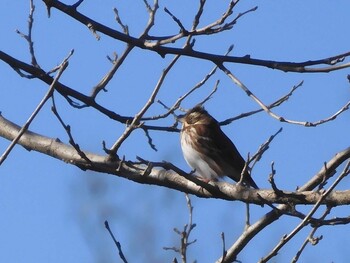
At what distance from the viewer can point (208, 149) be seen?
8.84 metres

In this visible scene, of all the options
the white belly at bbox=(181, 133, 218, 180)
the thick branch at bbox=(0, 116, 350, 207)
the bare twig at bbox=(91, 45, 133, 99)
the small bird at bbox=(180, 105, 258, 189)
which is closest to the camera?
the thick branch at bbox=(0, 116, 350, 207)

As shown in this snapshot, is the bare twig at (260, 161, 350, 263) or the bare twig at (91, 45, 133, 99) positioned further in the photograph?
the bare twig at (91, 45, 133, 99)

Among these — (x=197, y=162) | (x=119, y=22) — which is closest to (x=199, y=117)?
(x=197, y=162)

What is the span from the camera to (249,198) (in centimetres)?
437

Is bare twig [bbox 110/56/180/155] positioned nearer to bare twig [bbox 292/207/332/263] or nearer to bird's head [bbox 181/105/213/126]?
bare twig [bbox 292/207/332/263]

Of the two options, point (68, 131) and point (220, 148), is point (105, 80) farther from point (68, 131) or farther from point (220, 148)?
point (220, 148)

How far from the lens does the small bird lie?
8.56 meters

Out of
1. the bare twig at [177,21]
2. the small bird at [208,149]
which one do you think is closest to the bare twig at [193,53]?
the bare twig at [177,21]

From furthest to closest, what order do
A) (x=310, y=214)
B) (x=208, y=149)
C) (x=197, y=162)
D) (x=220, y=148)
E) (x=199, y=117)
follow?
(x=199, y=117) < (x=220, y=148) < (x=208, y=149) < (x=197, y=162) < (x=310, y=214)

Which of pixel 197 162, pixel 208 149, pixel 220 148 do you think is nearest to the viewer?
pixel 197 162

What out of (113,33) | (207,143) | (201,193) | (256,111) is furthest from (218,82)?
(207,143)

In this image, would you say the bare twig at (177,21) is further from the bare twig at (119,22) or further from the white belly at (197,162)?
the white belly at (197,162)

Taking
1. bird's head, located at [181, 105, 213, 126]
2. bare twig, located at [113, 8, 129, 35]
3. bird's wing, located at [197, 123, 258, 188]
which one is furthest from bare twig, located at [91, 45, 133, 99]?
bird's head, located at [181, 105, 213, 126]

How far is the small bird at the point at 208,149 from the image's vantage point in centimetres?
856
